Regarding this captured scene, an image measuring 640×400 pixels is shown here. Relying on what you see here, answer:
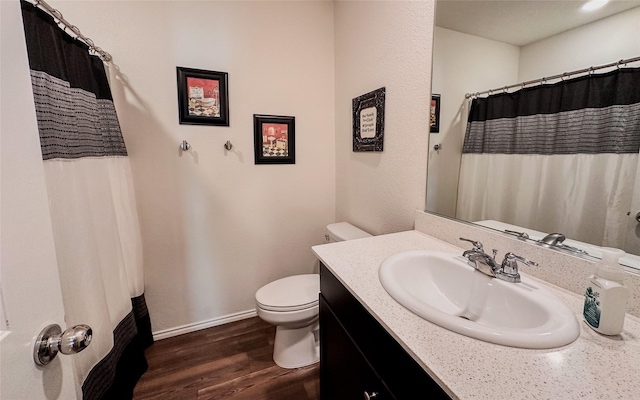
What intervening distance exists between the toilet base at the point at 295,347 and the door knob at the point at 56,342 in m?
1.18

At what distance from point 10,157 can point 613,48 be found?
1306 mm

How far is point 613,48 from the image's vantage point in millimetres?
663

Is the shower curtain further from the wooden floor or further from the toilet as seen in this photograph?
the toilet

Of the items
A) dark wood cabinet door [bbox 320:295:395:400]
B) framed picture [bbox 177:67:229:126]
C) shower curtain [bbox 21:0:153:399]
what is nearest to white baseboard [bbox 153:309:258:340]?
shower curtain [bbox 21:0:153:399]

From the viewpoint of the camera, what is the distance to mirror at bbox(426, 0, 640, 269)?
0.66 meters

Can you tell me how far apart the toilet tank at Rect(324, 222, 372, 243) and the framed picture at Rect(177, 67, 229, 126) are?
3.39ft

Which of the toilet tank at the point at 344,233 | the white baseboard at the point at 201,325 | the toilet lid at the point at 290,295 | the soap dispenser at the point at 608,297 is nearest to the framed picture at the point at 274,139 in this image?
the toilet tank at the point at 344,233

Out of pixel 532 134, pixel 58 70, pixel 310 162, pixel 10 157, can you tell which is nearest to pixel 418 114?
pixel 532 134

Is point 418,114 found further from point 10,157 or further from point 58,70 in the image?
point 58,70

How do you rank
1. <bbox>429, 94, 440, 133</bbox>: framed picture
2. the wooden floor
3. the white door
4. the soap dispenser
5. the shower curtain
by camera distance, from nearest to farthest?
the white door
the soap dispenser
the shower curtain
<bbox>429, 94, 440, 133</bbox>: framed picture
the wooden floor

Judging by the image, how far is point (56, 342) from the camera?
45 centimetres

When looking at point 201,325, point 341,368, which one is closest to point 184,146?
point 201,325

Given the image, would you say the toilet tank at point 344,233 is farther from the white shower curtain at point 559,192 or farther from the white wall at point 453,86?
the white shower curtain at point 559,192

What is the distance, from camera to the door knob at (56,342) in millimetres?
428
